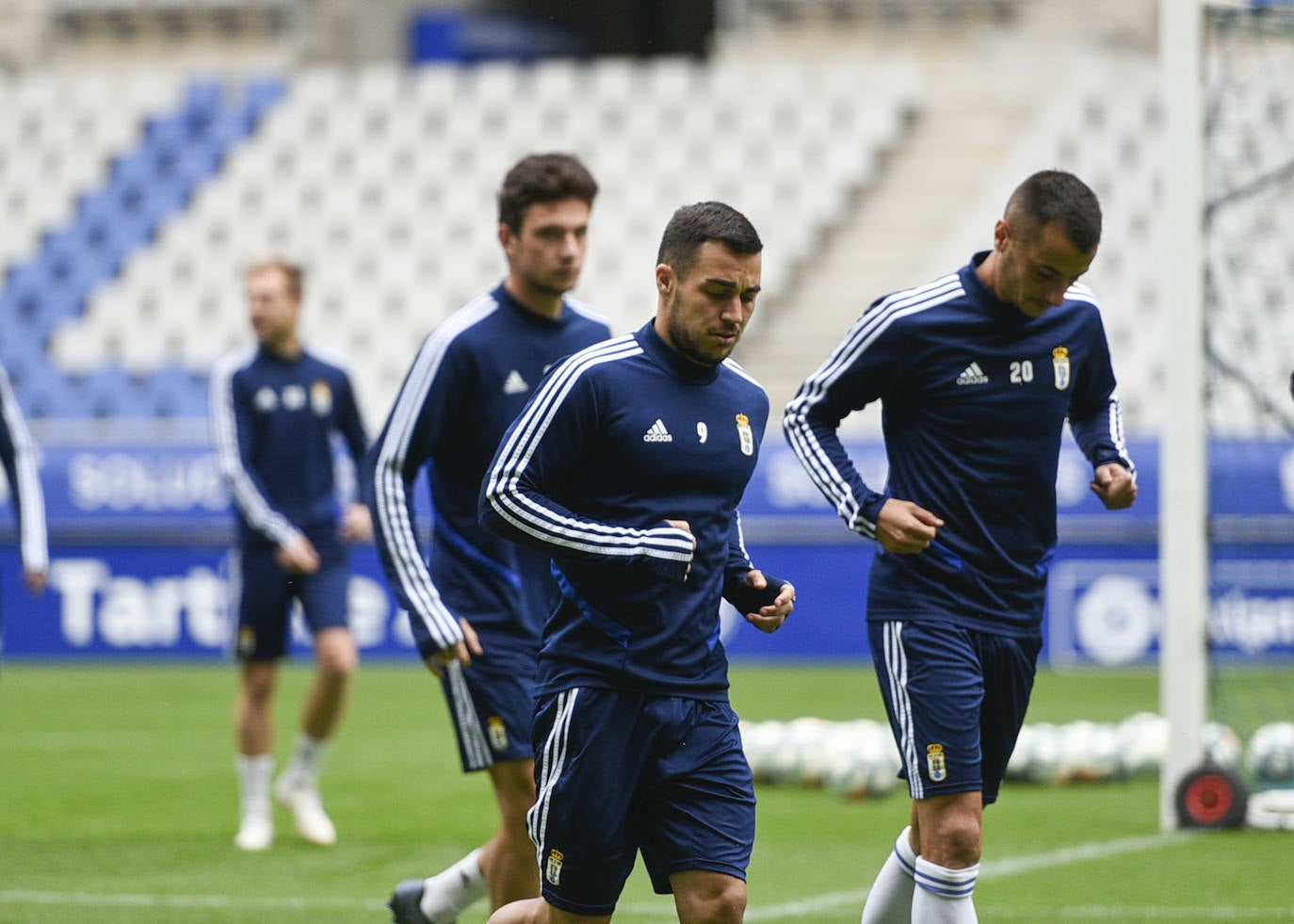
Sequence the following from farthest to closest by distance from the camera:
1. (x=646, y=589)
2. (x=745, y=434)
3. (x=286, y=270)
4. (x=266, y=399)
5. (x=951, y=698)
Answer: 1. (x=266, y=399)
2. (x=286, y=270)
3. (x=951, y=698)
4. (x=745, y=434)
5. (x=646, y=589)

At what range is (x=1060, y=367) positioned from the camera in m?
5.48

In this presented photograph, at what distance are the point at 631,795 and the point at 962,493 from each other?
137 centimetres

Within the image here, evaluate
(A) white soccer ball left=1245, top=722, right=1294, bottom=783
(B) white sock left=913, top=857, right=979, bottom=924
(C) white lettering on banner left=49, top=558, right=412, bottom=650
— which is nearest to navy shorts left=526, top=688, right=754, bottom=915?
(B) white sock left=913, top=857, right=979, bottom=924

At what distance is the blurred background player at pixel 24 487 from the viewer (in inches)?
285

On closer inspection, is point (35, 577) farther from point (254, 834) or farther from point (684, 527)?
point (684, 527)

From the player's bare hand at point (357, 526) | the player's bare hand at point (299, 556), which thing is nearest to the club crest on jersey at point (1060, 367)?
the player's bare hand at point (357, 526)

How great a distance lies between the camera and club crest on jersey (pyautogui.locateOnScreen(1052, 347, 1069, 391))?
547 centimetres

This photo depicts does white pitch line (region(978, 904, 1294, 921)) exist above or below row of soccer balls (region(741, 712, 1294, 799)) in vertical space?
above

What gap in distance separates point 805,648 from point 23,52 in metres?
14.1

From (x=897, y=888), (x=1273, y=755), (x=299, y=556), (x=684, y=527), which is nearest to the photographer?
(x=684, y=527)

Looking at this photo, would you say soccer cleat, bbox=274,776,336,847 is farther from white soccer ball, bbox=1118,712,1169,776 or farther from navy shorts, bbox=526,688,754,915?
navy shorts, bbox=526,688,754,915

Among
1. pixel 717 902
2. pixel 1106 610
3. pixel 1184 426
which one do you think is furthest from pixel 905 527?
pixel 1106 610

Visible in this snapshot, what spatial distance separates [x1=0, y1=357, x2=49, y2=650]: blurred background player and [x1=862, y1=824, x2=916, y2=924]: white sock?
3.29m

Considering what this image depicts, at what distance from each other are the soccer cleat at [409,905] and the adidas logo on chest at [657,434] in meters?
2.13
